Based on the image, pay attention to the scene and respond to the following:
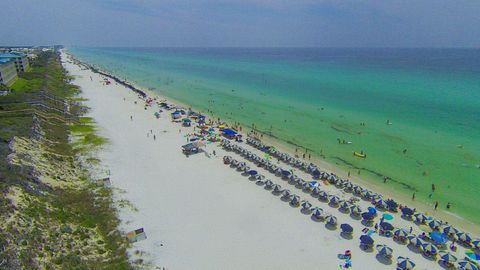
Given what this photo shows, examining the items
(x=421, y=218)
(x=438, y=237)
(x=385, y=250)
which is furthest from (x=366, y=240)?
(x=421, y=218)

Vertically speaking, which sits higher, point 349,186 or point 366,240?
point 349,186

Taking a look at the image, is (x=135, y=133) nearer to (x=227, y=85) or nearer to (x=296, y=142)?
(x=296, y=142)

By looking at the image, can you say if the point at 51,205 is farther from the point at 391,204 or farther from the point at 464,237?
the point at 464,237

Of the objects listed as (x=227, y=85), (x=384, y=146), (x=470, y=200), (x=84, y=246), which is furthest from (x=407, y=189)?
(x=227, y=85)

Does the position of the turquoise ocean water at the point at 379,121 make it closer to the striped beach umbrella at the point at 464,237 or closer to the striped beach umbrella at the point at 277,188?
the striped beach umbrella at the point at 464,237

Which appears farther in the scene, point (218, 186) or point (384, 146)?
point (384, 146)

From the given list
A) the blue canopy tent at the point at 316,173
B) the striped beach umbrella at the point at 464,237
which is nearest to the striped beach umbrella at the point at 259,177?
the blue canopy tent at the point at 316,173

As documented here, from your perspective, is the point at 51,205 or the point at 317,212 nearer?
the point at 51,205
